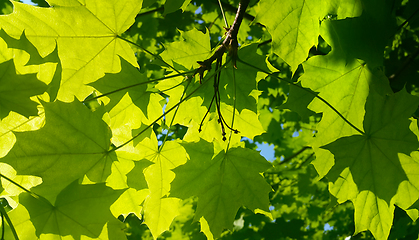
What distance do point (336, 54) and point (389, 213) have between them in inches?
33.9

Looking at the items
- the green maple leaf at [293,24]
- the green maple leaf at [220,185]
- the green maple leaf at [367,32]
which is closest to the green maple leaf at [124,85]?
the green maple leaf at [220,185]

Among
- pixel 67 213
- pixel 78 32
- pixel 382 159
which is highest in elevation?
pixel 78 32

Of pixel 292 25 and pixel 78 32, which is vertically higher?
pixel 78 32

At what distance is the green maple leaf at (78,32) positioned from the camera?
155 cm

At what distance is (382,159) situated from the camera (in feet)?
5.09

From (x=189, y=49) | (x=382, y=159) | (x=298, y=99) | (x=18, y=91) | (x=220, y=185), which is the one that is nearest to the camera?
(x=18, y=91)

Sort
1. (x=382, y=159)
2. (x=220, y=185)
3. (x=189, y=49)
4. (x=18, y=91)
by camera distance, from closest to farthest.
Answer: (x=18, y=91) → (x=382, y=159) → (x=220, y=185) → (x=189, y=49)

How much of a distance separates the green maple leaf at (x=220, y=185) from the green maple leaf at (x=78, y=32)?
0.67 metres

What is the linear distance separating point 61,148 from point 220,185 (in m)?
0.80

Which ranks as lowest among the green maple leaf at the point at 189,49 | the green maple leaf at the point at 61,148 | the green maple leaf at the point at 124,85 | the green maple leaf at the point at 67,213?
the green maple leaf at the point at 67,213

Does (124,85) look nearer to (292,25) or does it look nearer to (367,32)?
(292,25)

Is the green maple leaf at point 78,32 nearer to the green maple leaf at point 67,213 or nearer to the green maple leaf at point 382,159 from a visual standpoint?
the green maple leaf at point 67,213

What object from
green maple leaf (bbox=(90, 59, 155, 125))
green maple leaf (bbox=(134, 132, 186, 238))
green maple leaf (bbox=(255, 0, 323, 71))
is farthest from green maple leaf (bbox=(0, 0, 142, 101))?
green maple leaf (bbox=(255, 0, 323, 71))

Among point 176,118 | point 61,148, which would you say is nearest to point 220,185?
point 176,118
